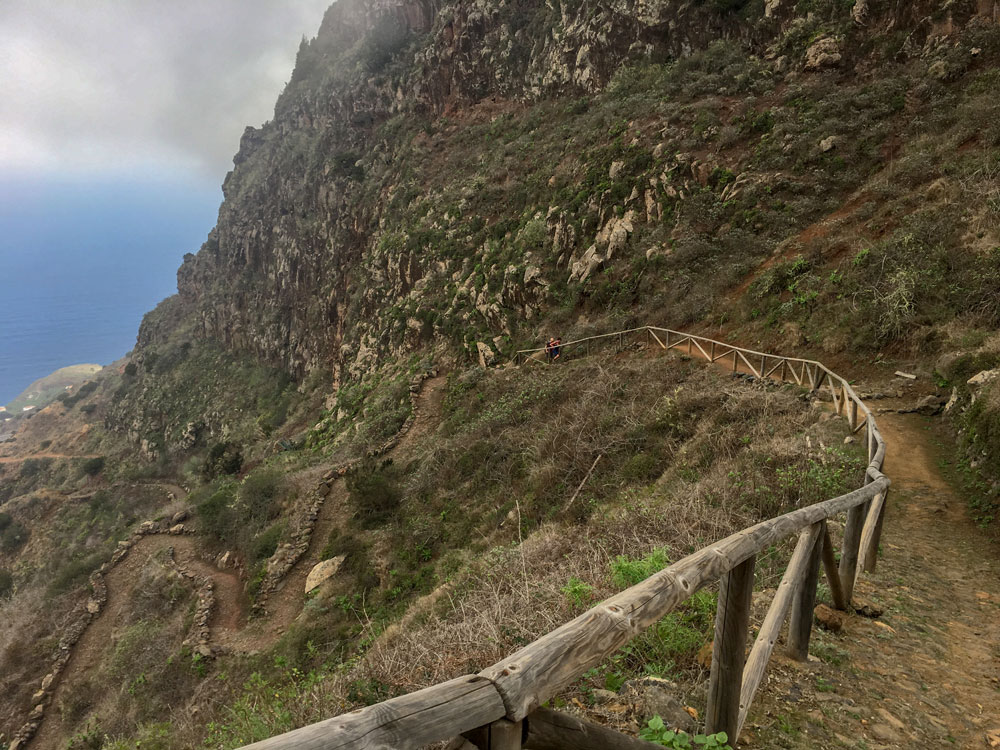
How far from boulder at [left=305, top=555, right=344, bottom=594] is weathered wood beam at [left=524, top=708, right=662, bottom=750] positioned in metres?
12.0

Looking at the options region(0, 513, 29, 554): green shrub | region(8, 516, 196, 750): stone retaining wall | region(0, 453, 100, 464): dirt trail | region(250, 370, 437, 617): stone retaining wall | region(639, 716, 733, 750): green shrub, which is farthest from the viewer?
region(0, 453, 100, 464): dirt trail

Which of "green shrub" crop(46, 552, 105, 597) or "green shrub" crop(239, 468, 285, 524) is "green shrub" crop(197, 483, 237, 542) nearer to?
"green shrub" crop(239, 468, 285, 524)

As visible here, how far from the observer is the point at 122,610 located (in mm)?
15914

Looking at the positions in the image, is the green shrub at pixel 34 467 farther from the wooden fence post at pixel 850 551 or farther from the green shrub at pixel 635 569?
the wooden fence post at pixel 850 551

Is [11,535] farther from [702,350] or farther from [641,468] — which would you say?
[702,350]

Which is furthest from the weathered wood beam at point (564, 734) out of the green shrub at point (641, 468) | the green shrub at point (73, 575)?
the green shrub at point (73, 575)

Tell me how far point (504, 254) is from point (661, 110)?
9.75 meters

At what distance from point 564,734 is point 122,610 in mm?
20128

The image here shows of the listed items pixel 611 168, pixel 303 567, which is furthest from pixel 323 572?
pixel 611 168

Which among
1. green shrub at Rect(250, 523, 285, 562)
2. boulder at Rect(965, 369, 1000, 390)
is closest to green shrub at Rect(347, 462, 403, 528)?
green shrub at Rect(250, 523, 285, 562)

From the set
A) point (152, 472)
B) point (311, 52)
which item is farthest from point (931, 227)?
point (311, 52)

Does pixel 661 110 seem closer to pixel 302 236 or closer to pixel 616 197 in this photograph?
pixel 616 197

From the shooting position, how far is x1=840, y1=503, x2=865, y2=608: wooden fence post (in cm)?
409

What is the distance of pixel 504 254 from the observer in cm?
2450
